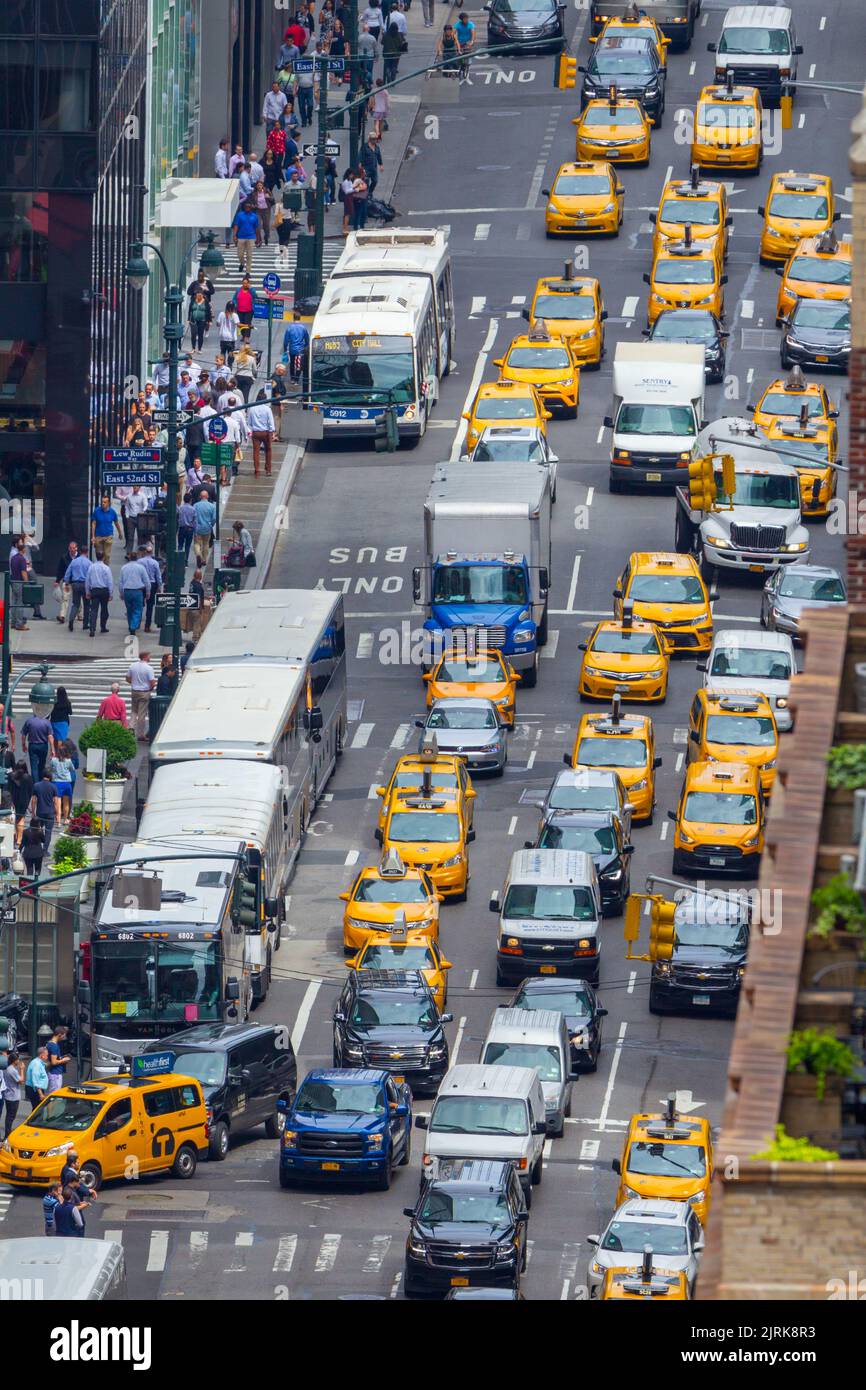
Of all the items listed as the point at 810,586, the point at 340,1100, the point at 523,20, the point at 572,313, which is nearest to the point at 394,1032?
the point at 340,1100

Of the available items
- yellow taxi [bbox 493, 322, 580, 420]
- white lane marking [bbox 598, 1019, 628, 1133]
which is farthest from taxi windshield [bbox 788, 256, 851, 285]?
white lane marking [bbox 598, 1019, 628, 1133]

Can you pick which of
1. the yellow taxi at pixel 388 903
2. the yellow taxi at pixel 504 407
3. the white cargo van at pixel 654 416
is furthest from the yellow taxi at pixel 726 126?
the yellow taxi at pixel 388 903

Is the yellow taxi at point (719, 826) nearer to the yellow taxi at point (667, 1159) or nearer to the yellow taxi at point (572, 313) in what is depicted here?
the yellow taxi at point (667, 1159)

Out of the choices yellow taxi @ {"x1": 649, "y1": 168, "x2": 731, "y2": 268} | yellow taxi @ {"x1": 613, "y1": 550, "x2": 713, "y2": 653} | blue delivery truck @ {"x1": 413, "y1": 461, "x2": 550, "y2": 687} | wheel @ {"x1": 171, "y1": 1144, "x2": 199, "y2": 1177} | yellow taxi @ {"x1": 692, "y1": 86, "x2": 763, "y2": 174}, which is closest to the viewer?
wheel @ {"x1": 171, "y1": 1144, "x2": 199, "y2": 1177}

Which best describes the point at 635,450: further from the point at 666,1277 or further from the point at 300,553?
the point at 666,1277

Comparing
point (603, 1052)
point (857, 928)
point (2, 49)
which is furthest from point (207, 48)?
point (857, 928)

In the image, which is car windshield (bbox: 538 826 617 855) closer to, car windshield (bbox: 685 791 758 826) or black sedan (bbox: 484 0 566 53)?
car windshield (bbox: 685 791 758 826)
